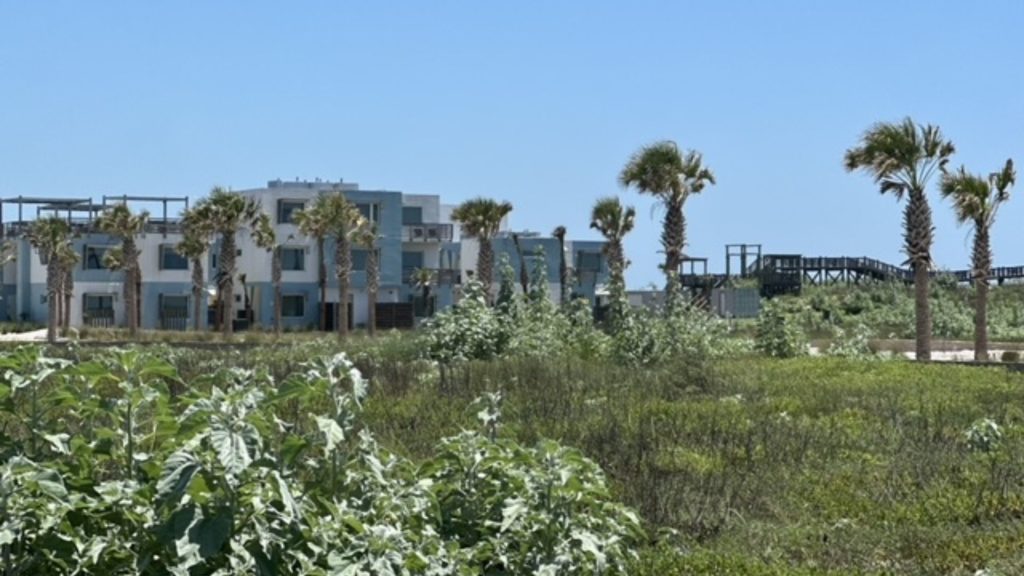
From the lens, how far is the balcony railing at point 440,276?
86.6 m

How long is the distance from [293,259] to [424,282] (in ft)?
22.3

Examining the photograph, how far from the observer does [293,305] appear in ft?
277

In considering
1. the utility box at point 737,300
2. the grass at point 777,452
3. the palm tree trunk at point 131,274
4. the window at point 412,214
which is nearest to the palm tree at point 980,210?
the grass at point 777,452

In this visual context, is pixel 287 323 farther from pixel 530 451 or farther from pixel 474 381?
pixel 530 451

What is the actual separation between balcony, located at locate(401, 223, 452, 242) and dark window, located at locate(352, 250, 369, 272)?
3063 mm

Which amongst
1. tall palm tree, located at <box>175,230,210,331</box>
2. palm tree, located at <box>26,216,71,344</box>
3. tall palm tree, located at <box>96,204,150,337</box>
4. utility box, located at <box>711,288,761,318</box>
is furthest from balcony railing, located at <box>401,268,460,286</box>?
utility box, located at <box>711,288,761,318</box>

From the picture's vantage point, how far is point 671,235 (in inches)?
1817

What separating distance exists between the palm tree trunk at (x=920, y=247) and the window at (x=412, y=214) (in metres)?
53.1

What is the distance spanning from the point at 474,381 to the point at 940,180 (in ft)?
76.9

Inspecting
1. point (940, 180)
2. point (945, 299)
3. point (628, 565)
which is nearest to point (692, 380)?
point (628, 565)

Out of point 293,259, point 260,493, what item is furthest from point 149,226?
point 260,493

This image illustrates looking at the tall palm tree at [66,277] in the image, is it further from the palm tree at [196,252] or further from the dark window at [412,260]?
the dark window at [412,260]

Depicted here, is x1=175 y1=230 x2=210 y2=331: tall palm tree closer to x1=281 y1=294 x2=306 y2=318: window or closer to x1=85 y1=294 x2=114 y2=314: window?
x1=281 y1=294 x2=306 y2=318: window

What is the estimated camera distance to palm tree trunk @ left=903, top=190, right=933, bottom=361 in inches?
1519
